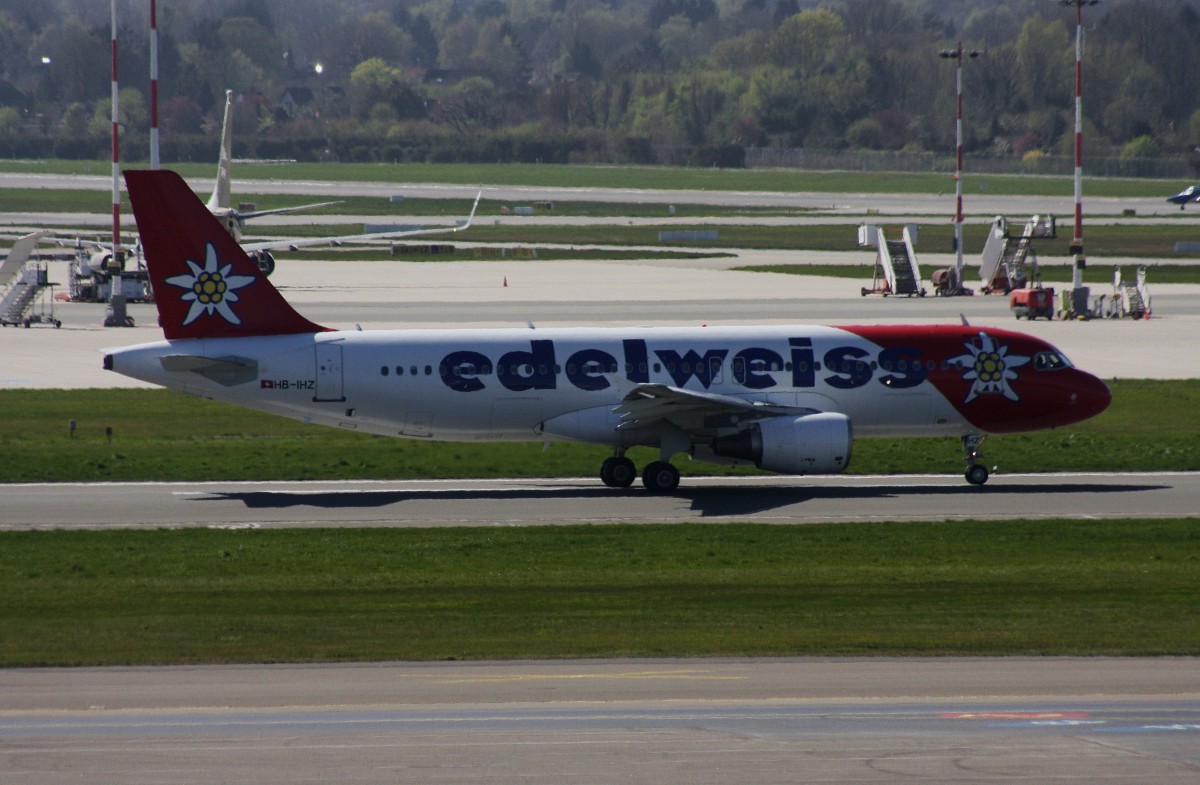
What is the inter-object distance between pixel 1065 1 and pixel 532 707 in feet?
188

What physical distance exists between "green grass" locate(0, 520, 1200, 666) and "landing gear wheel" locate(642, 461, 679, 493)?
455cm

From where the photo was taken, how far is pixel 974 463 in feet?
132

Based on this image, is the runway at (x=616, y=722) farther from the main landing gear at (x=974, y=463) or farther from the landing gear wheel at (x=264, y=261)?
the landing gear wheel at (x=264, y=261)

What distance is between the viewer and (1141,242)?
12300 centimetres

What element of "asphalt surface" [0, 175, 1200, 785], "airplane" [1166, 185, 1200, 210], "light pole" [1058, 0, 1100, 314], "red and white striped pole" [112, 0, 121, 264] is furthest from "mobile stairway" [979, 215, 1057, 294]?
"airplane" [1166, 185, 1200, 210]

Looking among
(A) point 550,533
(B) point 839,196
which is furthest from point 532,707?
(B) point 839,196

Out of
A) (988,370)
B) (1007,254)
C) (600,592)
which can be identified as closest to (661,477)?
(988,370)

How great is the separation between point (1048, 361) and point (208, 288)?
20462mm

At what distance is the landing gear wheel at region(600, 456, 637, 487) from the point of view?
3997 cm

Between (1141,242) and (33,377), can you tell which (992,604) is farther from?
(1141,242)

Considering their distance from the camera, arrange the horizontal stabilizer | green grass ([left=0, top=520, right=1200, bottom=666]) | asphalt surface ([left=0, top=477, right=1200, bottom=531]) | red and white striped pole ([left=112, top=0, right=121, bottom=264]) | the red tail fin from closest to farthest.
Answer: green grass ([left=0, top=520, right=1200, bottom=666]) < asphalt surface ([left=0, top=477, right=1200, bottom=531]) < the horizontal stabilizer < the red tail fin < red and white striped pole ([left=112, top=0, right=121, bottom=264])

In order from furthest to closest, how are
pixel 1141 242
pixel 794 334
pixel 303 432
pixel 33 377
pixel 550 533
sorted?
pixel 1141 242
pixel 33 377
pixel 303 432
pixel 794 334
pixel 550 533

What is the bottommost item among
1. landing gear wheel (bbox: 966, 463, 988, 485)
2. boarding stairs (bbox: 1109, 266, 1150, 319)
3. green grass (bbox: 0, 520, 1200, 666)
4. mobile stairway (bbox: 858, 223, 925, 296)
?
green grass (bbox: 0, 520, 1200, 666)

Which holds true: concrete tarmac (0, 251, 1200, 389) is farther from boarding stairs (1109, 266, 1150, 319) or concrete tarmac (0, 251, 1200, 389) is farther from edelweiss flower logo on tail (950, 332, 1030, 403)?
edelweiss flower logo on tail (950, 332, 1030, 403)
